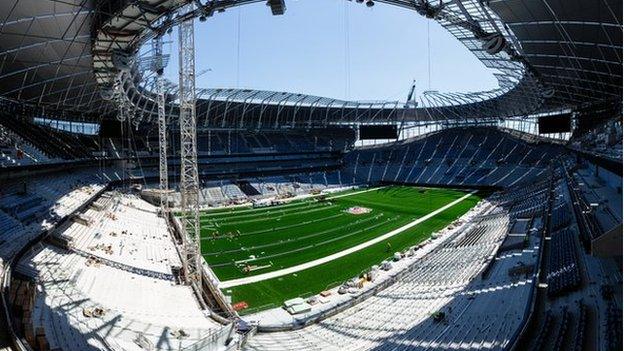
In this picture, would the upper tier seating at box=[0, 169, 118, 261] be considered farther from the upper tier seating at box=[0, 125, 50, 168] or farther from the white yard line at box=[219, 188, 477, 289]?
the white yard line at box=[219, 188, 477, 289]

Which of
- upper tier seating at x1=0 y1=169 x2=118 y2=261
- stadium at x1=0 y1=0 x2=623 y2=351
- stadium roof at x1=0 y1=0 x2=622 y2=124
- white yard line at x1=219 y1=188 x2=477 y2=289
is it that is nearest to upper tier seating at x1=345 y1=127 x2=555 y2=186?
stadium at x1=0 y1=0 x2=623 y2=351

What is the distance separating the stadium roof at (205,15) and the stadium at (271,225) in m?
0.16

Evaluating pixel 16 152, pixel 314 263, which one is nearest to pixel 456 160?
pixel 314 263

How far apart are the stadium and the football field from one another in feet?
0.81

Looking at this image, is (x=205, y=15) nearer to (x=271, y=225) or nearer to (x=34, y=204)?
(x=34, y=204)

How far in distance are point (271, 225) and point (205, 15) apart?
2435cm

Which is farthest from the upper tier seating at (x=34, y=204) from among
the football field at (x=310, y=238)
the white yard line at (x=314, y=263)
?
the white yard line at (x=314, y=263)

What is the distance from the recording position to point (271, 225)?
42.5 m

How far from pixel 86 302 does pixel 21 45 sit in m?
17.1

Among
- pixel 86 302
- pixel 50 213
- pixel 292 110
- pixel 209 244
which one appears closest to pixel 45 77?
pixel 50 213

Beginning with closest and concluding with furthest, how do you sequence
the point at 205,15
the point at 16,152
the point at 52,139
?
the point at 205,15 < the point at 16,152 < the point at 52,139

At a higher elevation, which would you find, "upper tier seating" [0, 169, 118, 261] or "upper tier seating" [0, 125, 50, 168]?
"upper tier seating" [0, 125, 50, 168]

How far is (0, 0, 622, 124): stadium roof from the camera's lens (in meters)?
20.9

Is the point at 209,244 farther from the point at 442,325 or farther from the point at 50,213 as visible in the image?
the point at 442,325
